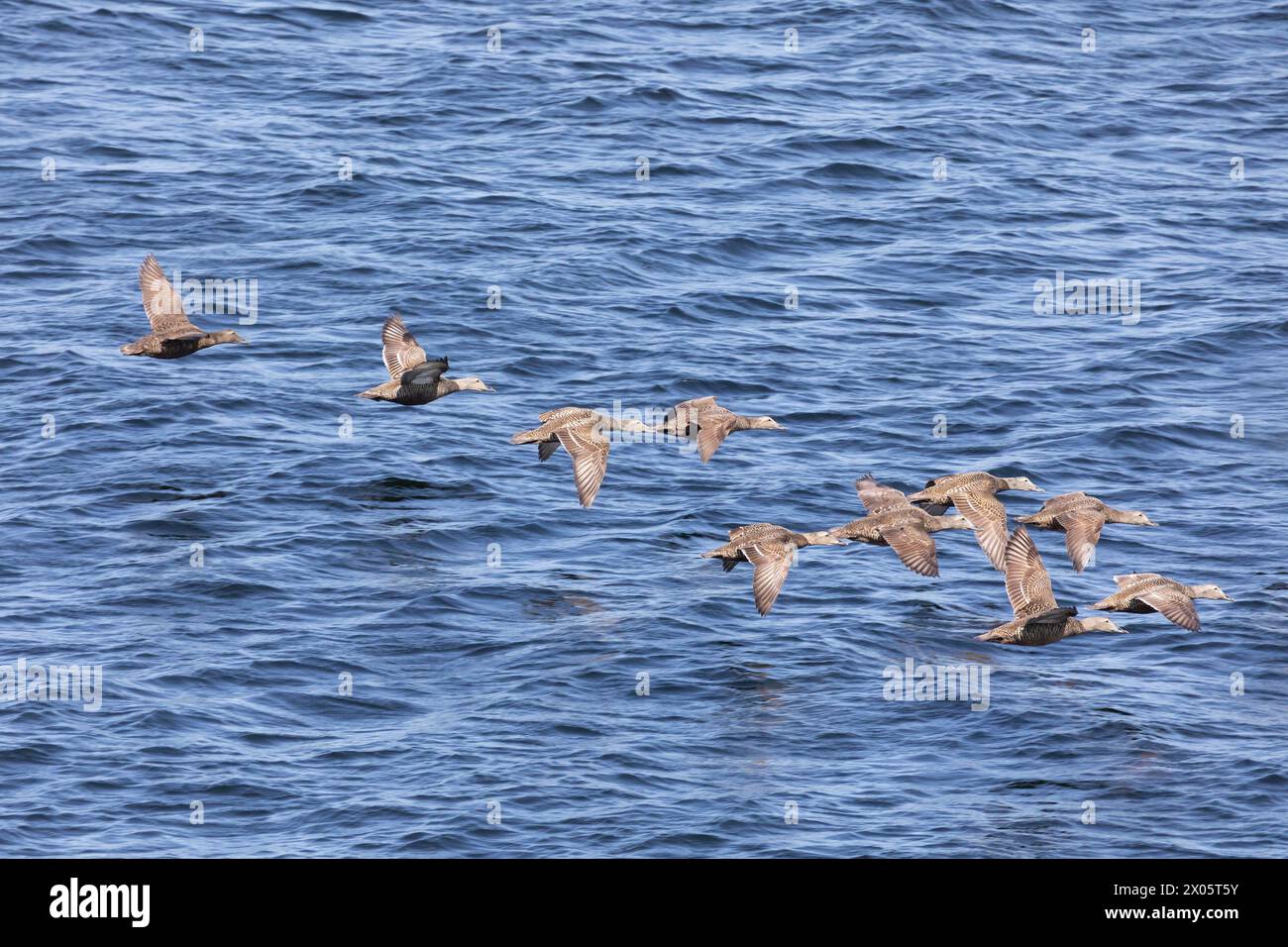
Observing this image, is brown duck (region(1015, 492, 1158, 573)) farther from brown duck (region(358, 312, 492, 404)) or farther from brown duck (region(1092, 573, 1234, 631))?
brown duck (region(358, 312, 492, 404))

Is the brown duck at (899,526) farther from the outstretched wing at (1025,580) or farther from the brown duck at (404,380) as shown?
the brown duck at (404,380)

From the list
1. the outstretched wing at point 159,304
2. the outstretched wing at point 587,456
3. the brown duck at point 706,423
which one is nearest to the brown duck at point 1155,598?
the brown duck at point 706,423

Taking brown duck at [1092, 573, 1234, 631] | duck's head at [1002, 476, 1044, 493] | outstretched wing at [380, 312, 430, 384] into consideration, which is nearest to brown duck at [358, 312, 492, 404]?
outstretched wing at [380, 312, 430, 384]

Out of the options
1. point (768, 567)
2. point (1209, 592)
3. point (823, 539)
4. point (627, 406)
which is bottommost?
point (1209, 592)

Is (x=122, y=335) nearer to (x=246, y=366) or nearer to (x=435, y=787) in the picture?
(x=246, y=366)

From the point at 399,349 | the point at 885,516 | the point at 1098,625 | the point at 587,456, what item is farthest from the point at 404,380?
the point at 1098,625

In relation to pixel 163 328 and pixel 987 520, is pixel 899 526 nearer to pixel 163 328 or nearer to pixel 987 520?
pixel 987 520

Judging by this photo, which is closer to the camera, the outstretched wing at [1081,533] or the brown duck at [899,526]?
the brown duck at [899,526]

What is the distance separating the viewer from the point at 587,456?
24047 millimetres

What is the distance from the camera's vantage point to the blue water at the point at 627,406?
20594mm

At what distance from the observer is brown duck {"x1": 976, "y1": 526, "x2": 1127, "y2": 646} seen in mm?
22312

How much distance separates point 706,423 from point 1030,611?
5.20 m

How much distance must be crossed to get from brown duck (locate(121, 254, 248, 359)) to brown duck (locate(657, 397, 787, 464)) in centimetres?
618

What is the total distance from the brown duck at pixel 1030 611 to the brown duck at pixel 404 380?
758cm
